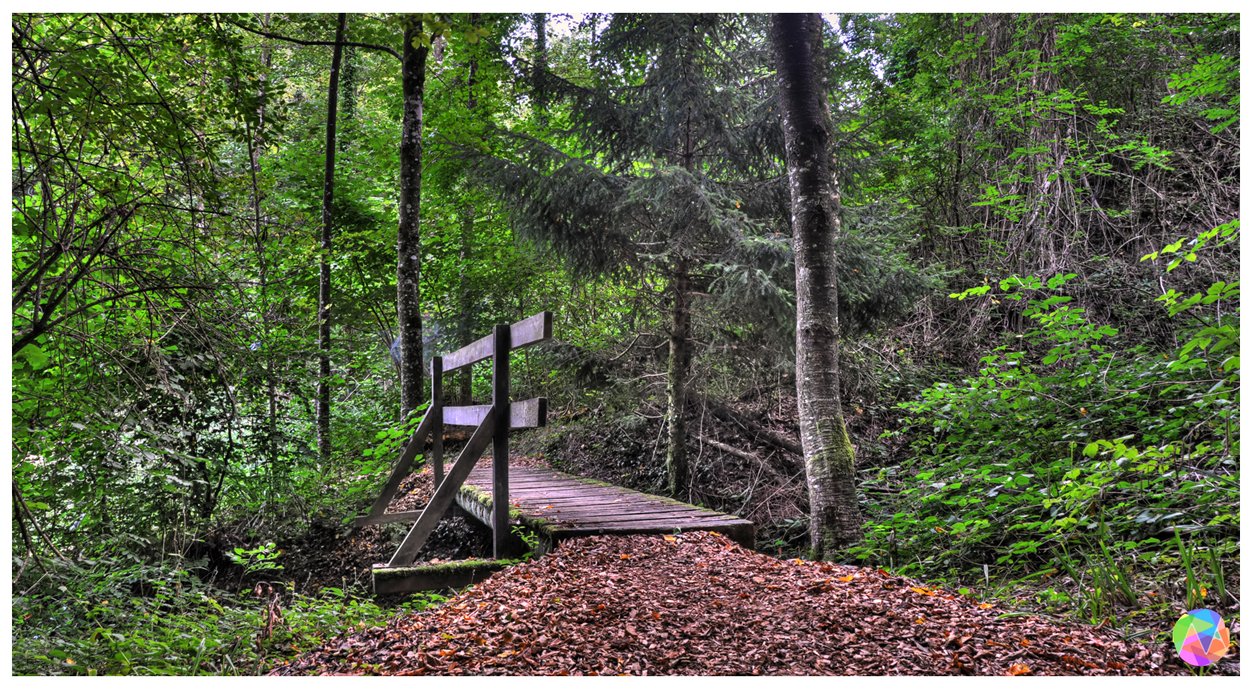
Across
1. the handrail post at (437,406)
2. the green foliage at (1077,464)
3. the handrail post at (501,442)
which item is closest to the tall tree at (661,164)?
the handrail post at (437,406)

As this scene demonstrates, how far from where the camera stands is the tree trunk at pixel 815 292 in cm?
541

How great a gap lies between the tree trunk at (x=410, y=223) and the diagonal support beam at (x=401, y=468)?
5.64 feet

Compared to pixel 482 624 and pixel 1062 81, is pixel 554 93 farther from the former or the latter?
pixel 1062 81

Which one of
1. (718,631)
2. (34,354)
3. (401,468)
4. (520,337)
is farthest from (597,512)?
(34,354)

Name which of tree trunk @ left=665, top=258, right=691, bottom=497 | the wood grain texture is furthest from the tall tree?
the wood grain texture

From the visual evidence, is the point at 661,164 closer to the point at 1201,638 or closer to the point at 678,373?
the point at 678,373

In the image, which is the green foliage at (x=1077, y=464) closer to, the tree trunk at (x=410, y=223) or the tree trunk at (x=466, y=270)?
the tree trunk at (x=410, y=223)

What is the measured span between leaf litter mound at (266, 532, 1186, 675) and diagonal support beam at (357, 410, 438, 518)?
8.86 ft

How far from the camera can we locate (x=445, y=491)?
523cm

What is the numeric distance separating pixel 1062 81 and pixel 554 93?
24.2 feet

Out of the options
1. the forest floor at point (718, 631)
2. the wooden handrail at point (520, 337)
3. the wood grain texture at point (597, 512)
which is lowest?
the forest floor at point (718, 631)

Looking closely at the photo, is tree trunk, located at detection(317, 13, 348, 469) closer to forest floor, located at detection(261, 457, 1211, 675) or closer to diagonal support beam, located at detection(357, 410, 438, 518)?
diagonal support beam, located at detection(357, 410, 438, 518)

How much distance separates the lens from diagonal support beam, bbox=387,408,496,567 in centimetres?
516

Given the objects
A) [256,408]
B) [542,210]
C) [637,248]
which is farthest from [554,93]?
[256,408]
